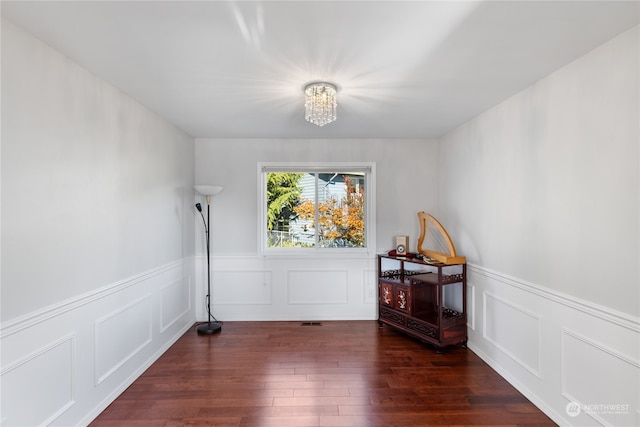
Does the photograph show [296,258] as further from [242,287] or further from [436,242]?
[436,242]

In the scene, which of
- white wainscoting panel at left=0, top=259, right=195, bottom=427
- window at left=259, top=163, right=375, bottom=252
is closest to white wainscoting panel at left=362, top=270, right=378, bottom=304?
window at left=259, top=163, right=375, bottom=252

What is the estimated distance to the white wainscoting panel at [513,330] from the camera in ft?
7.41

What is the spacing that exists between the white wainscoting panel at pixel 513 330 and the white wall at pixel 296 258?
134 cm

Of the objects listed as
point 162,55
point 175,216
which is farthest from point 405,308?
point 162,55

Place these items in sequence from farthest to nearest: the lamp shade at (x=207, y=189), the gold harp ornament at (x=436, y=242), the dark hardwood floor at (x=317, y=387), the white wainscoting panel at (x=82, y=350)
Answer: the lamp shade at (x=207, y=189) → the gold harp ornament at (x=436, y=242) → the dark hardwood floor at (x=317, y=387) → the white wainscoting panel at (x=82, y=350)

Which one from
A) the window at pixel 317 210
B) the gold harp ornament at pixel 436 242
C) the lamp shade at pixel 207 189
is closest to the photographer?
the gold harp ornament at pixel 436 242

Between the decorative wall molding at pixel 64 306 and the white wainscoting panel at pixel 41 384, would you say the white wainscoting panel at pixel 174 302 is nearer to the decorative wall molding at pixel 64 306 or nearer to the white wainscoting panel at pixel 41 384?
the decorative wall molding at pixel 64 306

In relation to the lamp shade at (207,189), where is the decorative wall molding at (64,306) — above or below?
below

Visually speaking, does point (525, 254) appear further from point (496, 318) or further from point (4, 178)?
point (4, 178)

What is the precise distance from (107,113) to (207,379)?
2259 millimetres

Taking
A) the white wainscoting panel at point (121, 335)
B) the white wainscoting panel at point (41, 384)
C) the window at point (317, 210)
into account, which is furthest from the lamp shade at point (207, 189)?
the white wainscoting panel at point (41, 384)

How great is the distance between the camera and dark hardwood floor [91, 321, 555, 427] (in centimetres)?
206

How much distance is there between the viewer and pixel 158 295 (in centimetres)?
296

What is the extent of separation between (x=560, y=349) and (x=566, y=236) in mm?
764
